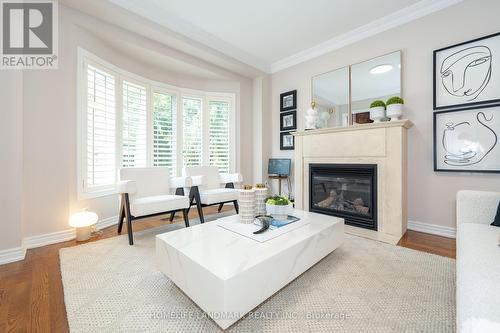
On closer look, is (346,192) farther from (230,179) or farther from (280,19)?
(280,19)

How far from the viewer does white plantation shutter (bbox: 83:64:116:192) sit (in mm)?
2791

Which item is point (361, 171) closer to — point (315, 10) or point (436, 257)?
point (436, 257)

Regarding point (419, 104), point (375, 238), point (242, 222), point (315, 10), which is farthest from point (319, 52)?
point (242, 222)

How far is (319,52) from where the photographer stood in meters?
3.65

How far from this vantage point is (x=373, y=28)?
306cm

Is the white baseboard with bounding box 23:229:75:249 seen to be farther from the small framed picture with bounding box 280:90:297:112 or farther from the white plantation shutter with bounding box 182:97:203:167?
the small framed picture with bounding box 280:90:297:112

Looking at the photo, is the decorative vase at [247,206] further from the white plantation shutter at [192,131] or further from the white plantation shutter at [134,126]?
the white plantation shutter at [192,131]

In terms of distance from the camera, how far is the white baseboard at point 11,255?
6.32 feet

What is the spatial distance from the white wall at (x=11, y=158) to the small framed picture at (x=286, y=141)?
352 cm

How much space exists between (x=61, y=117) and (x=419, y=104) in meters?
4.14

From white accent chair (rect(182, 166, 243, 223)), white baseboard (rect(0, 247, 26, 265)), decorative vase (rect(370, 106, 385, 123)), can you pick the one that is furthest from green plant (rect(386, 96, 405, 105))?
white baseboard (rect(0, 247, 26, 265))

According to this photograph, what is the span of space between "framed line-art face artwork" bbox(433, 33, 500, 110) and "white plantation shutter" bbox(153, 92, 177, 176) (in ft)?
12.5

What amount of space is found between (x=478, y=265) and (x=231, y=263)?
3.73 ft

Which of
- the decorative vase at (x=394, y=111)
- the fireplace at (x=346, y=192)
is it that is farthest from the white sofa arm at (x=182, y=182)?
the decorative vase at (x=394, y=111)
